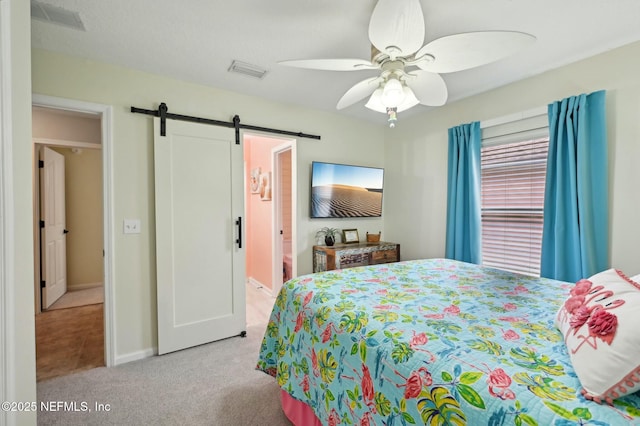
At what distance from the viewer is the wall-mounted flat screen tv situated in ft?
11.0

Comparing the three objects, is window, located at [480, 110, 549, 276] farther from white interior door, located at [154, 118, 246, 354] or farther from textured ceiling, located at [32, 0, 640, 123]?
white interior door, located at [154, 118, 246, 354]

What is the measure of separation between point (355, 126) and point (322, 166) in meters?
0.77

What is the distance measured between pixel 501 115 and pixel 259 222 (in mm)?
3488

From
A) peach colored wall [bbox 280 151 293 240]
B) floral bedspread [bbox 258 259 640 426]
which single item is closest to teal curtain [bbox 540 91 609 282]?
floral bedspread [bbox 258 259 640 426]

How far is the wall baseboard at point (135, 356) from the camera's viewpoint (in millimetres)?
2338

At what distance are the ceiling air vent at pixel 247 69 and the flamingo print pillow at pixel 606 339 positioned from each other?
2472 millimetres

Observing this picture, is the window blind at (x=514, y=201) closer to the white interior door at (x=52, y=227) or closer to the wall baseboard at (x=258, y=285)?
the wall baseboard at (x=258, y=285)

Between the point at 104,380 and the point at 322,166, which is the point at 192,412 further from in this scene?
the point at 322,166

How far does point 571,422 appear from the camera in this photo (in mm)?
637

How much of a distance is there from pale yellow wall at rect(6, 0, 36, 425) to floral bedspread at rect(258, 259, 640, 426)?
1051 mm

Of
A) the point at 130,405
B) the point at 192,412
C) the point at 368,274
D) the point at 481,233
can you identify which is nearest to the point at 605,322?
the point at 368,274

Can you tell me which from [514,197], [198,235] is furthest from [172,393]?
[514,197]

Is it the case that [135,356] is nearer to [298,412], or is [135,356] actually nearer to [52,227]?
[298,412]

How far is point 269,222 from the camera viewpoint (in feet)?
14.1
